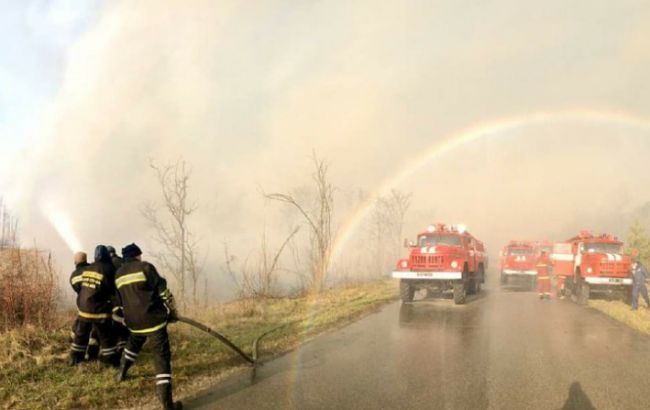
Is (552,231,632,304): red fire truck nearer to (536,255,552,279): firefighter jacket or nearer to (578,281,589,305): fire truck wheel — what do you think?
(578,281,589,305): fire truck wheel

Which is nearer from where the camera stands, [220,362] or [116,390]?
[116,390]

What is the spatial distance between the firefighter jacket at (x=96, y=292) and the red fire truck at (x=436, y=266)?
1072 cm

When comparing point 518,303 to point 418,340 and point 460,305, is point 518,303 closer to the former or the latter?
point 460,305

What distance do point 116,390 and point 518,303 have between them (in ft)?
47.9

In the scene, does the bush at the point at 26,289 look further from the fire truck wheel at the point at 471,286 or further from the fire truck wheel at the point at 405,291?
the fire truck wheel at the point at 471,286

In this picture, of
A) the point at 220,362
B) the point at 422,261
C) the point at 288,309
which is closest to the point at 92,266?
the point at 220,362

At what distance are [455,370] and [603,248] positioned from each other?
43.6ft

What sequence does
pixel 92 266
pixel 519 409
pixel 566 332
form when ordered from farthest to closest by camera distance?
pixel 566 332
pixel 92 266
pixel 519 409

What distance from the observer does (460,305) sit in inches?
649

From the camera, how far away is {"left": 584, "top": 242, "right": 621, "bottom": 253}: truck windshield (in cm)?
1791

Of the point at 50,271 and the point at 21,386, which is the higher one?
the point at 50,271

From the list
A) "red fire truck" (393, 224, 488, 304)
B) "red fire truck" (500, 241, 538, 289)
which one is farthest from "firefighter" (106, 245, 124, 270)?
"red fire truck" (500, 241, 538, 289)

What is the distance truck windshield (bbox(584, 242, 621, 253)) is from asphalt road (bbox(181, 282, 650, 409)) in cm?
634

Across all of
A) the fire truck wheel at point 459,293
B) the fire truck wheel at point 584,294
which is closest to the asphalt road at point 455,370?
the fire truck wheel at point 459,293
